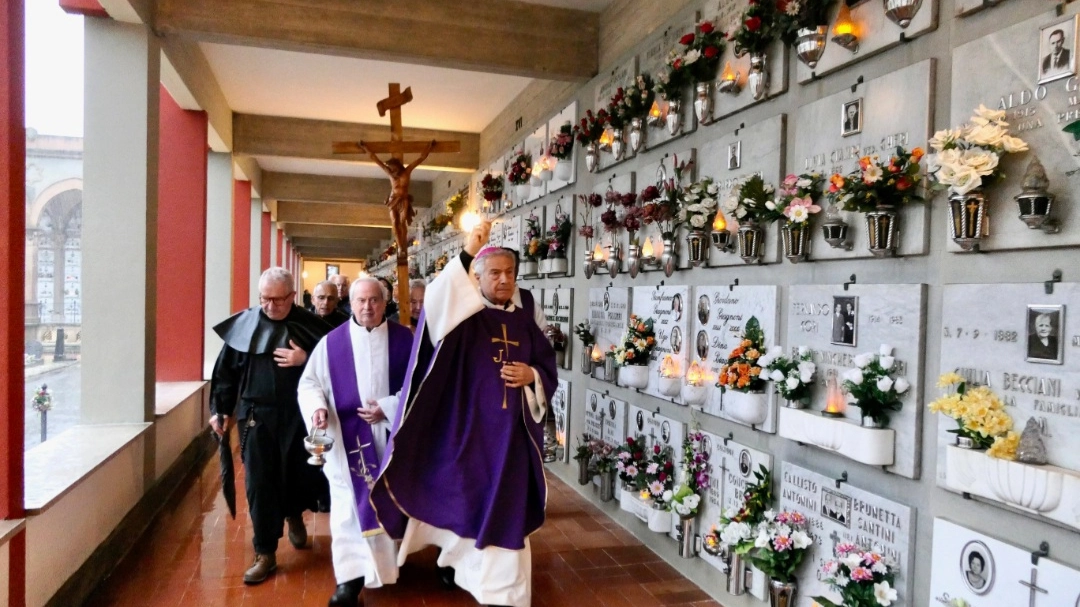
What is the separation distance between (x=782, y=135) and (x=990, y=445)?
1691 mm

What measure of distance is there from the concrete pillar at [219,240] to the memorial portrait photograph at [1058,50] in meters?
8.26

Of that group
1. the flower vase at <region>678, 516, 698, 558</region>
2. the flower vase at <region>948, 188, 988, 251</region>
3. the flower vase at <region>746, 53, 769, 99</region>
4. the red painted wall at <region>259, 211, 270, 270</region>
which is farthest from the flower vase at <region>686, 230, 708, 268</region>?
the red painted wall at <region>259, 211, 270, 270</region>

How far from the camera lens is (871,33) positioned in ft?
9.22

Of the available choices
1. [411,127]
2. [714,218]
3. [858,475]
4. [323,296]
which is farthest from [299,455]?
[411,127]

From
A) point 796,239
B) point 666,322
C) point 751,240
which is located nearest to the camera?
point 796,239

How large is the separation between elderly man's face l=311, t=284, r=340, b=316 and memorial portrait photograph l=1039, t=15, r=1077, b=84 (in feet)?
14.7

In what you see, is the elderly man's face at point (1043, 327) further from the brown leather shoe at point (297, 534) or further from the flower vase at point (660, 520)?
the brown leather shoe at point (297, 534)

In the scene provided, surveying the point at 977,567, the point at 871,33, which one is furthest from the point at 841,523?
the point at 871,33

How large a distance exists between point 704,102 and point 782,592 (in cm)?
252

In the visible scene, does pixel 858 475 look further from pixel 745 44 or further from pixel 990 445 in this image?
pixel 745 44

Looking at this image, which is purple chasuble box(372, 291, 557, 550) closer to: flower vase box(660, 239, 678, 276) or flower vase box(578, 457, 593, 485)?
flower vase box(660, 239, 678, 276)

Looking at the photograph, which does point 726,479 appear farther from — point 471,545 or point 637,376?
point 471,545

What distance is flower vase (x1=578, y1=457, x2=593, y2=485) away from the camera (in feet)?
18.1

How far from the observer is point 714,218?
3.76 metres
